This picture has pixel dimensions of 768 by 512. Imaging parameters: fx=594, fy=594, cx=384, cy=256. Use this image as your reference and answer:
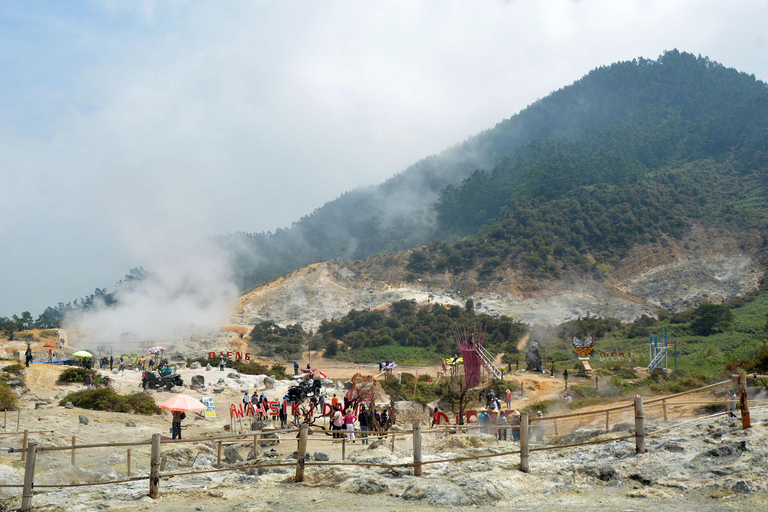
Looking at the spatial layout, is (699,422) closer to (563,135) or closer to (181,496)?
(181,496)

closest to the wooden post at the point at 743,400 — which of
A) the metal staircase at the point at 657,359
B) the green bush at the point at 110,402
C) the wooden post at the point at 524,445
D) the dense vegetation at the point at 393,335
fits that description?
the wooden post at the point at 524,445

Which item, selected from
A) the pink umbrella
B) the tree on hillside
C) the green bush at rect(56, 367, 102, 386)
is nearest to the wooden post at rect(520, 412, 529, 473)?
the pink umbrella

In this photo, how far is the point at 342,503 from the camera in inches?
299

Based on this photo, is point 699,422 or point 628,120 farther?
point 628,120

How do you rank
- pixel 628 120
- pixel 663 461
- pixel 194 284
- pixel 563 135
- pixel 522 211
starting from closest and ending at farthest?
1. pixel 663 461
2. pixel 194 284
3. pixel 522 211
4. pixel 628 120
5. pixel 563 135

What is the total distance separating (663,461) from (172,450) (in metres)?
10.3

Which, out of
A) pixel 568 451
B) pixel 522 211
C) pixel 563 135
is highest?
pixel 563 135

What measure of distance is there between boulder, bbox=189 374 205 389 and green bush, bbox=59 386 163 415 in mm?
5781

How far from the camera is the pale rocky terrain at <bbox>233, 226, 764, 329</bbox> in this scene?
65938 mm

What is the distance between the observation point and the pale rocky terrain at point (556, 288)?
216 feet

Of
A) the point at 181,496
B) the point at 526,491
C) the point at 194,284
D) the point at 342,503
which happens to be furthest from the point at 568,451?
the point at 194,284

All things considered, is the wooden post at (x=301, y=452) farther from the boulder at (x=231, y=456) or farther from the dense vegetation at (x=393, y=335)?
the dense vegetation at (x=393, y=335)

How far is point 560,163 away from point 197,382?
85.5 metres

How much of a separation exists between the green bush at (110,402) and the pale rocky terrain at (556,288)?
43790 mm
